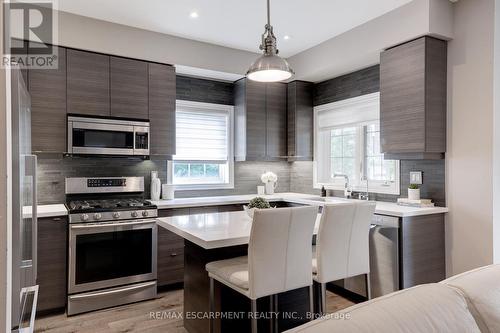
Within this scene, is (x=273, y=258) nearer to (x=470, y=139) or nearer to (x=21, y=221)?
(x=21, y=221)

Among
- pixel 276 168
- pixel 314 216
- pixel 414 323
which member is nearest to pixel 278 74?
pixel 314 216

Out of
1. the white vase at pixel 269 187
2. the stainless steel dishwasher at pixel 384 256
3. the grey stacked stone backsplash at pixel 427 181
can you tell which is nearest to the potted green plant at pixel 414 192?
the grey stacked stone backsplash at pixel 427 181

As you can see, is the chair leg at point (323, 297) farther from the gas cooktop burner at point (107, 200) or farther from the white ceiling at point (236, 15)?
the white ceiling at point (236, 15)

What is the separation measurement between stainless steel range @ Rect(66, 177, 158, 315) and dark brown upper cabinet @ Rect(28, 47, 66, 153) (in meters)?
0.48

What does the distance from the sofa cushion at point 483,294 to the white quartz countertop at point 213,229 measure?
1.08m

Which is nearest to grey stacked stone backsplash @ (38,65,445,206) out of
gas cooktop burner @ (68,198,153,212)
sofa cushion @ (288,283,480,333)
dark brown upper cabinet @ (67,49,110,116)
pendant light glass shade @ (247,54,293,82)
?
gas cooktop burner @ (68,198,153,212)

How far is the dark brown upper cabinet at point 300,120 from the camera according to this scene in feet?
14.8

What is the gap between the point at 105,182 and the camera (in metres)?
3.58

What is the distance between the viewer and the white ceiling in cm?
300

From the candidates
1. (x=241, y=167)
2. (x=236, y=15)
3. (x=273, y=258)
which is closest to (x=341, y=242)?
(x=273, y=258)

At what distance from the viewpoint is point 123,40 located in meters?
3.50

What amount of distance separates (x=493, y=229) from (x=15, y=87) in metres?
3.39

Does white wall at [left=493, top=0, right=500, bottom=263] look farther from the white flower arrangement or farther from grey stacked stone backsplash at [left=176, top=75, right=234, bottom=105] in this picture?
grey stacked stone backsplash at [left=176, top=75, right=234, bottom=105]

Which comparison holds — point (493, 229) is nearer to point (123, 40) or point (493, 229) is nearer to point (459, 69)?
point (459, 69)
